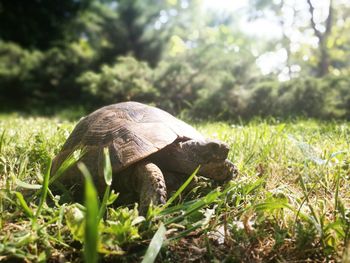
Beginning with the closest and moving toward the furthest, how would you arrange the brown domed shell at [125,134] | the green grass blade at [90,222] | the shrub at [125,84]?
the green grass blade at [90,222] → the brown domed shell at [125,134] → the shrub at [125,84]

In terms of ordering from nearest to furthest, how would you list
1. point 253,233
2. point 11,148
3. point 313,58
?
1. point 253,233
2. point 11,148
3. point 313,58

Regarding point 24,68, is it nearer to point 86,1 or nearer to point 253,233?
point 86,1

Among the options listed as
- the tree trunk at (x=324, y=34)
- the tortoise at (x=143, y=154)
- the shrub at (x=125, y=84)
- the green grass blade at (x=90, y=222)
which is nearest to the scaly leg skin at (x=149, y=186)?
the tortoise at (x=143, y=154)

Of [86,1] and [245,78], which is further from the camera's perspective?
[86,1]

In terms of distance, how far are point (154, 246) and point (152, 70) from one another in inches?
266

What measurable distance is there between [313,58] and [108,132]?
17699 millimetres

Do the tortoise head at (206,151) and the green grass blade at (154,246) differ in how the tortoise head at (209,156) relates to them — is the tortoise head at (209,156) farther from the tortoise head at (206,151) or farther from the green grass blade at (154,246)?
the green grass blade at (154,246)

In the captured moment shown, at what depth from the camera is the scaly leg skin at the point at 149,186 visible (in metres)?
1.38

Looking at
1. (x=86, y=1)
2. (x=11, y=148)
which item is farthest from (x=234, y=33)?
(x=11, y=148)

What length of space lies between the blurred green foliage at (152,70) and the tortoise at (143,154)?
8.20ft

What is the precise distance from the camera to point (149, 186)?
56.2 inches

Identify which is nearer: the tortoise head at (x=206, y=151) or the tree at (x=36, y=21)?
the tortoise head at (x=206, y=151)

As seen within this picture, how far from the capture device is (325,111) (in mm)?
5617

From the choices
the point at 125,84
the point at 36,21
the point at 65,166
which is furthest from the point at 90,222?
the point at 36,21
